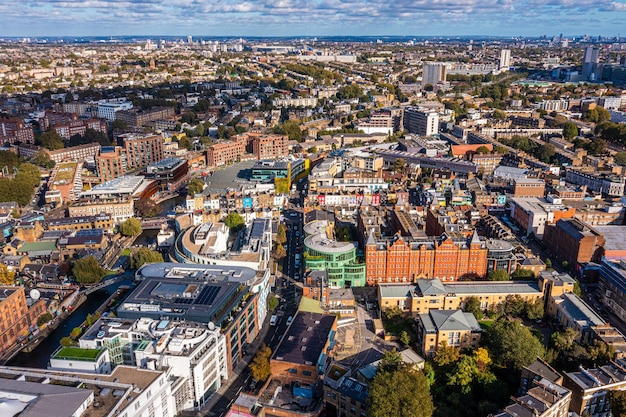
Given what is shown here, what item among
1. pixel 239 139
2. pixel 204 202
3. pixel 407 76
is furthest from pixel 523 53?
pixel 204 202

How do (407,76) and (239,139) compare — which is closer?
(239,139)

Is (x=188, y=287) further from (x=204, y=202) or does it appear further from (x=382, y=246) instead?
(x=204, y=202)

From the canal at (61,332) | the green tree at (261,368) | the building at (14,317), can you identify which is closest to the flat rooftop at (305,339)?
the green tree at (261,368)

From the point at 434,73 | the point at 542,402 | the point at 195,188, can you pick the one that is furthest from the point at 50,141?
the point at 434,73

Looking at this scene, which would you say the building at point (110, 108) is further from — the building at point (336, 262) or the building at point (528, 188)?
the building at point (528, 188)

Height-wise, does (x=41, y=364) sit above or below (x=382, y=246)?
below

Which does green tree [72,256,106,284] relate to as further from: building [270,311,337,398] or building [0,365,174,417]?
building [270,311,337,398]

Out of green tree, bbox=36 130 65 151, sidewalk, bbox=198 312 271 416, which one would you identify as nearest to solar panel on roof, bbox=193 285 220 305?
sidewalk, bbox=198 312 271 416
